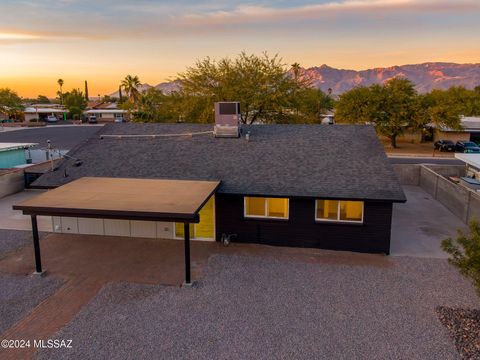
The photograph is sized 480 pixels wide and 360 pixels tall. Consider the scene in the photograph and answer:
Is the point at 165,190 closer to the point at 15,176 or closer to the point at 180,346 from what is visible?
the point at 180,346

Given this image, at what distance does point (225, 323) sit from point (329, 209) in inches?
301

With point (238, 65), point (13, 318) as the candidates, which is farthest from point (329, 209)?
point (238, 65)

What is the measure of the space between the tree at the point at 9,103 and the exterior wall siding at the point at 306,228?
92491mm

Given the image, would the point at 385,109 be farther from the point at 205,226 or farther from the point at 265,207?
the point at 205,226

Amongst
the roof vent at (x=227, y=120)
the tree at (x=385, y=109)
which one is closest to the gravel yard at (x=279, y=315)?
the roof vent at (x=227, y=120)

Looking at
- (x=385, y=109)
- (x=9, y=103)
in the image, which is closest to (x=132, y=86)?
(x=9, y=103)

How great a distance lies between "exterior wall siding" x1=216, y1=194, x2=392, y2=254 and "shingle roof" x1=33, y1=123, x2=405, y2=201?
750mm

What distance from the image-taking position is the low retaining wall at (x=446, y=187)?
63.8 ft

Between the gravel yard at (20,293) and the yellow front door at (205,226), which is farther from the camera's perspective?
the yellow front door at (205,226)

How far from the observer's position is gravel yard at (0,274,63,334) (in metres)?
11.2

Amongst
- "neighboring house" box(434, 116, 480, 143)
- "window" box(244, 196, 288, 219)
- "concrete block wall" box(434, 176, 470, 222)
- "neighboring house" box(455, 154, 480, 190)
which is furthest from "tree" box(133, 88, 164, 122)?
"neighboring house" box(434, 116, 480, 143)

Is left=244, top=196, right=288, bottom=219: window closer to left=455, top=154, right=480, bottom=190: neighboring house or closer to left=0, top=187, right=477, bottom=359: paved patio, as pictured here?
left=0, top=187, right=477, bottom=359: paved patio

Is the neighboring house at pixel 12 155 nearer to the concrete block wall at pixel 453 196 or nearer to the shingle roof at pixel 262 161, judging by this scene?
the shingle roof at pixel 262 161

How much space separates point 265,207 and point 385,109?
130ft
